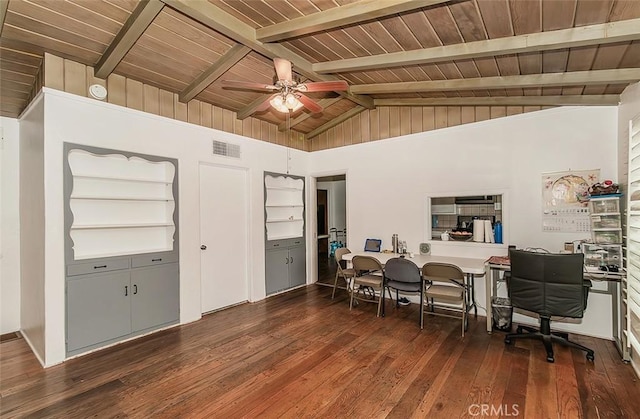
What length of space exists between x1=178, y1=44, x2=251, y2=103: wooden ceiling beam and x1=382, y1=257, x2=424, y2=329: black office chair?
3.15 m

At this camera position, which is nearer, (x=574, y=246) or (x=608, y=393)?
(x=608, y=393)

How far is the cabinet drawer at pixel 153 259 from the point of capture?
355 cm

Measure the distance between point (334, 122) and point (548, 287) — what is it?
13.9 ft

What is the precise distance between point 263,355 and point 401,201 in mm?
3179

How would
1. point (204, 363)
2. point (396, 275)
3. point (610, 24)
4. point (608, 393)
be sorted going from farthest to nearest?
point (396, 275), point (204, 363), point (608, 393), point (610, 24)

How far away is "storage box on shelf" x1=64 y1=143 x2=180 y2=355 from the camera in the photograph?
313 centimetres

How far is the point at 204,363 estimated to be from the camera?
9.77ft

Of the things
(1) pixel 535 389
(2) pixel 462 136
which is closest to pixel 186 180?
(2) pixel 462 136

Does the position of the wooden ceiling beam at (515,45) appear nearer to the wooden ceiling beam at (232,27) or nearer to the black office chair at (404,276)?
the wooden ceiling beam at (232,27)

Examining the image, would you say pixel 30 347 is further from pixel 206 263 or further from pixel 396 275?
pixel 396 275

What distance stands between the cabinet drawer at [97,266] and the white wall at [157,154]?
0.10 m

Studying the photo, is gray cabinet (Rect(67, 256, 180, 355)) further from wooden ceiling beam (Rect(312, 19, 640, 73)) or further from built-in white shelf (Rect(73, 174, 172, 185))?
wooden ceiling beam (Rect(312, 19, 640, 73))

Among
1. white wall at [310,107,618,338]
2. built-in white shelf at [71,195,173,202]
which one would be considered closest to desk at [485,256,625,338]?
white wall at [310,107,618,338]

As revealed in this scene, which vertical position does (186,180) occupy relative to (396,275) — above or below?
above
